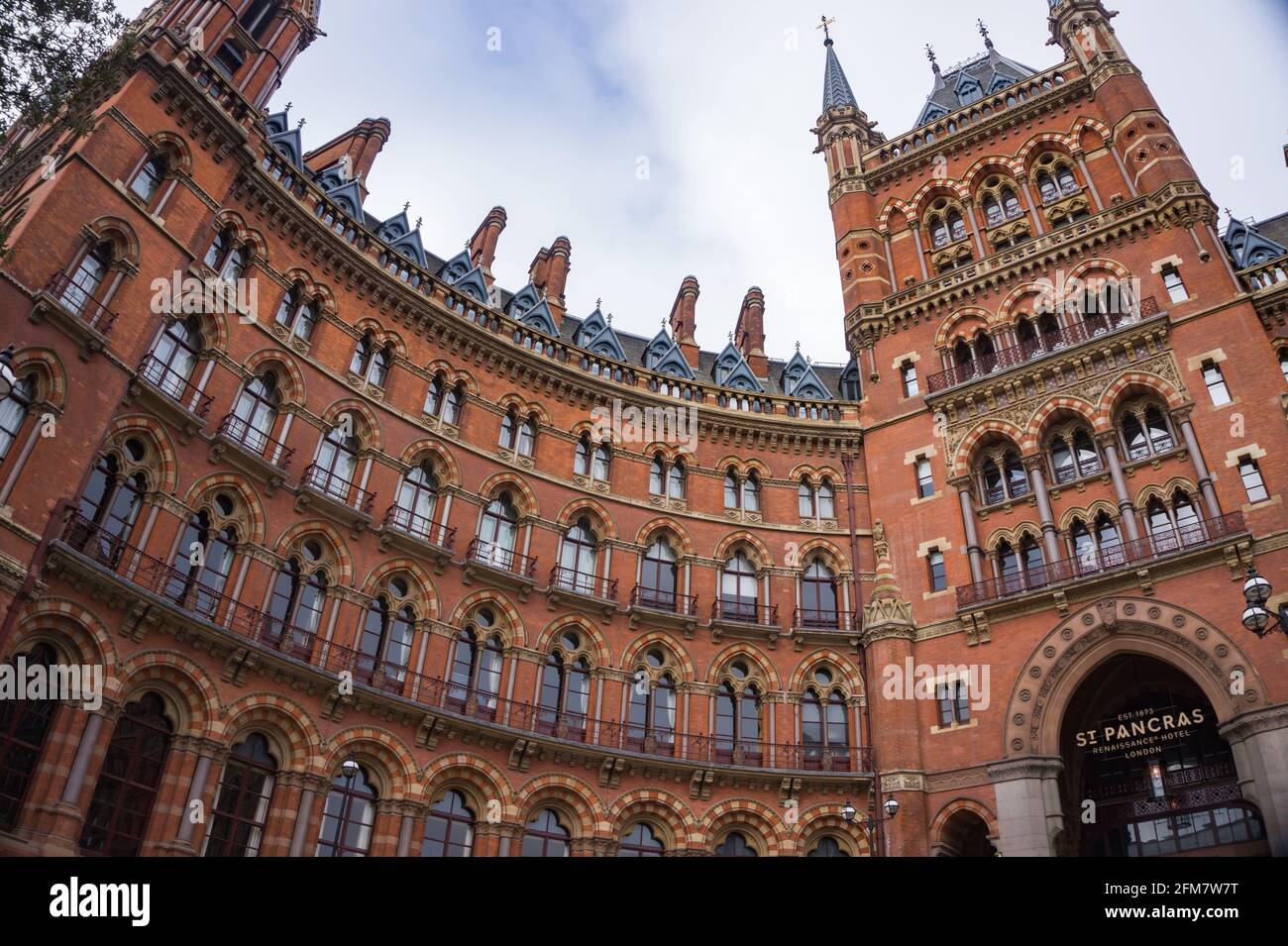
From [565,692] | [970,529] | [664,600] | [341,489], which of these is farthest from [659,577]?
[341,489]

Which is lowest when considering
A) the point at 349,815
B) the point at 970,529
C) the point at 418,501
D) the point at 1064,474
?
the point at 349,815

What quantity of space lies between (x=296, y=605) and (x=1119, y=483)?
971 inches

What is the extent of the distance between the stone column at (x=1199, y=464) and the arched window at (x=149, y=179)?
30.2m

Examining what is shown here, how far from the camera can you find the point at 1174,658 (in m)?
25.0

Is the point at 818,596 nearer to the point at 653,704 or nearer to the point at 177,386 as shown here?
the point at 653,704

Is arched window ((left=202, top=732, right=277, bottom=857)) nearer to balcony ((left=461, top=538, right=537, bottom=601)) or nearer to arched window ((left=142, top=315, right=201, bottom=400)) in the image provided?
balcony ((left=461, top=538, right=537, bottom=601))

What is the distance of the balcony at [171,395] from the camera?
70.6 ft

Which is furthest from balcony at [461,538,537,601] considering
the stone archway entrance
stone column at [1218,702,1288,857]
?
stone column at [1218,702,1288,857]

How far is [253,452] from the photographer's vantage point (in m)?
23.6

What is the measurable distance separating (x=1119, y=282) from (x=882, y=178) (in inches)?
482

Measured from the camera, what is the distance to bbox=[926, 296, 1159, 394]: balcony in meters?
30.7
